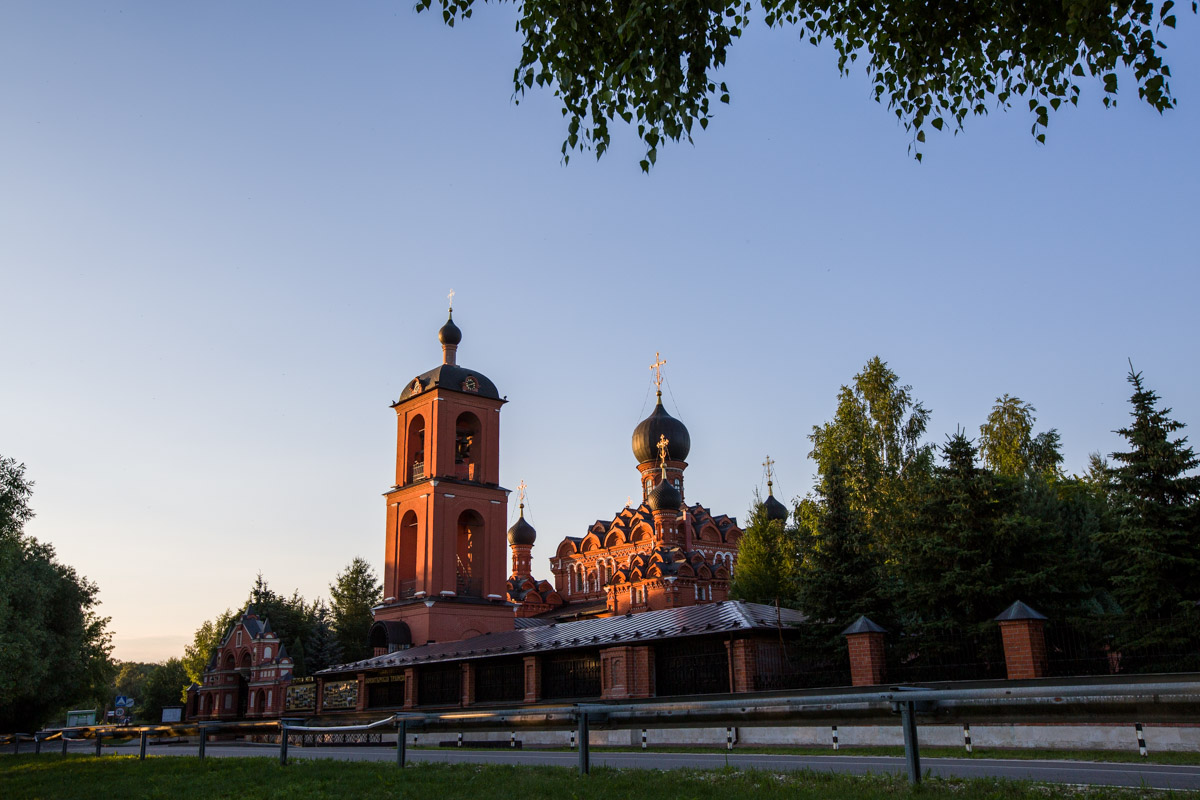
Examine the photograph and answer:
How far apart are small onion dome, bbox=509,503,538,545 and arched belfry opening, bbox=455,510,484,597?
15.0 m

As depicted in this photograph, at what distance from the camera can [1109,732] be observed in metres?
12.9

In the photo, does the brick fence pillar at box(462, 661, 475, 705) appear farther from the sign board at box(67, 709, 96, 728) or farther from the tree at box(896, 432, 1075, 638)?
the sign board at box(67, 709, 96, 728)

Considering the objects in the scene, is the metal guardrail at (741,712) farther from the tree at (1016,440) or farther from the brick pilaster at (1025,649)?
the tree at (1016,440)

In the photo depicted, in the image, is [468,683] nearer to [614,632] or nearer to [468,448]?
[614,632]

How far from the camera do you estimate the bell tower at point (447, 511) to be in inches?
1320

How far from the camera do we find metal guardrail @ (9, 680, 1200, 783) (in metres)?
5.80

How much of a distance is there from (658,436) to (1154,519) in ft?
105

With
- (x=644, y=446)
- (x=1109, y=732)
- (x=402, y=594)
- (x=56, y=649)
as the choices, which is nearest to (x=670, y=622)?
(x=1109, y=732)

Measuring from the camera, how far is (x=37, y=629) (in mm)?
25375

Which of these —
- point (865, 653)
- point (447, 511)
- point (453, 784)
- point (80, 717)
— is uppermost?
point (447, 511)

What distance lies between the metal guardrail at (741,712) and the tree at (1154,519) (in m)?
4.93

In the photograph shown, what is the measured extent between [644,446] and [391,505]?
16.9m

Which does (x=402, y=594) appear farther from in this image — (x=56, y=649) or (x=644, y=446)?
(x=644, y=446)

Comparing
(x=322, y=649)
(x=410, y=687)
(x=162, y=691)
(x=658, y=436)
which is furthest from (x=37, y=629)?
(x=162, y=691)
